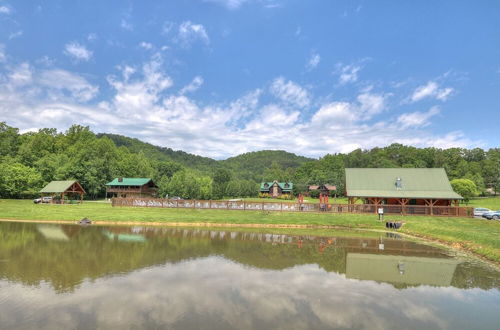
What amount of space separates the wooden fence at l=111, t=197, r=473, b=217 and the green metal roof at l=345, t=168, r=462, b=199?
1917 mm

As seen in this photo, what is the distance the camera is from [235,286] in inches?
493

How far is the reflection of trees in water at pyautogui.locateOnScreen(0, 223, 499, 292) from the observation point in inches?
550

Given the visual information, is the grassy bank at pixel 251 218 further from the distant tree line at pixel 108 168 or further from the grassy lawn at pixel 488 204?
the grassy lawn at pixel 488 204

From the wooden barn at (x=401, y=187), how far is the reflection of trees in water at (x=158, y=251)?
51.9 feet

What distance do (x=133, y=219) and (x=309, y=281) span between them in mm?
25123

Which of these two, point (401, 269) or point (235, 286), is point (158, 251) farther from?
point (401, 269)

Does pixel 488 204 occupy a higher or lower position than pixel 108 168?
lower

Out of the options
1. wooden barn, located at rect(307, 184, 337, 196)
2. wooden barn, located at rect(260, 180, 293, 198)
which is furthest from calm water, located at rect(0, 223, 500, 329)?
wooden barn, located at rect(260, 180, 293, 198)

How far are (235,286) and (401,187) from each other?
119 ft

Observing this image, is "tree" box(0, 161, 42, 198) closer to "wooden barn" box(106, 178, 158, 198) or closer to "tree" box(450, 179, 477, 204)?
"wooden barn" box(106, 178, 158, 198)

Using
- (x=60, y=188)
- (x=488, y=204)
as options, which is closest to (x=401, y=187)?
(x=488, y=204)

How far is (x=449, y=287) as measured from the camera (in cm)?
1330

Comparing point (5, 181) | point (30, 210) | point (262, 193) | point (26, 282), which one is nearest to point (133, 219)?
point (30, 210)

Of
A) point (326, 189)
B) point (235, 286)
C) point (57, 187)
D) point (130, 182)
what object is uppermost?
point (130, 182)
